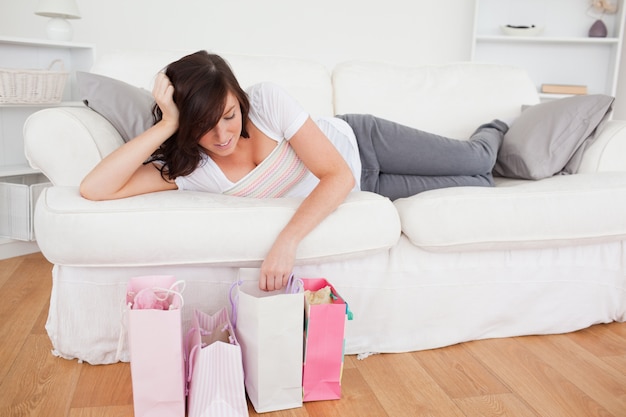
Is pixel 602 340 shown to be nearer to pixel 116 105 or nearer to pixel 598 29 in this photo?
pixel 116 105

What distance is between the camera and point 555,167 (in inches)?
85.3

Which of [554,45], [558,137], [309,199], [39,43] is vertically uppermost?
[554,45]

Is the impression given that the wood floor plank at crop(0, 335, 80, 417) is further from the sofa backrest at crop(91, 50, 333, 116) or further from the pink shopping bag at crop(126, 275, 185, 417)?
the sofa backrest at crop(91, 50, 333, 116)

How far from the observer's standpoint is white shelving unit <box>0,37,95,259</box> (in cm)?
287

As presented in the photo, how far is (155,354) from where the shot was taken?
4.33 ft

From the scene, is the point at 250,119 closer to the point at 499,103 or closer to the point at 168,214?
the point at 168,214

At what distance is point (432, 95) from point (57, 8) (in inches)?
71.5

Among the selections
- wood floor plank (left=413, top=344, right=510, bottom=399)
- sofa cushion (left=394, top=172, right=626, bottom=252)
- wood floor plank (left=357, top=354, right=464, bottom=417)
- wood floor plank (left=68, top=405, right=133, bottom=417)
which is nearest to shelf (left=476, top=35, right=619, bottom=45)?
sofa cushion (left=394, top=172, right=626, bottom=252)

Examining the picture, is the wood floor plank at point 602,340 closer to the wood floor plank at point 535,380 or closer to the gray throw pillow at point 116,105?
the wood floor plank at point 535,380

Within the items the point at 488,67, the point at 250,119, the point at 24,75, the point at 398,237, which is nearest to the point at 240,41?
the point at 24,75

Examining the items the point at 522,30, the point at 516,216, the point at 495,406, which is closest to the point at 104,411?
the point at 495,406

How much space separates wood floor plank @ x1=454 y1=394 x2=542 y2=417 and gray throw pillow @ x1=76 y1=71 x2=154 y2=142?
125 centimetres

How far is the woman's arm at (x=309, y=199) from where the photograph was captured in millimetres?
1490

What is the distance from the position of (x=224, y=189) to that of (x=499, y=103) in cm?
133
